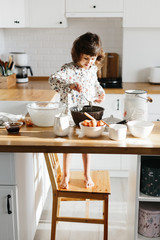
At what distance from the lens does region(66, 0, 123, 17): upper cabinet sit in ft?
12.9

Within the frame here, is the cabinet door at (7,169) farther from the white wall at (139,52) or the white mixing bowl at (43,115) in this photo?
the white wall at (139,52)

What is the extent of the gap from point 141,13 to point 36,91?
59.0 inches

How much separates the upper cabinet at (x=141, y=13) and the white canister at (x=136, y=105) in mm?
1959

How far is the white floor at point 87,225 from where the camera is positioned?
2.83 meters

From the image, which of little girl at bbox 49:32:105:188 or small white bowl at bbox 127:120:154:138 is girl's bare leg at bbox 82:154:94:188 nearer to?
little girl at bbox 49:32:105:188

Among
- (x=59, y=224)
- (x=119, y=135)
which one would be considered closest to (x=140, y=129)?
(x=119, y=135)

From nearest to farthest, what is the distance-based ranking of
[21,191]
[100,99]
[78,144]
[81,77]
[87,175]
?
[78,144] < [21,191] < [87,175] < [100,99] < [81,77]

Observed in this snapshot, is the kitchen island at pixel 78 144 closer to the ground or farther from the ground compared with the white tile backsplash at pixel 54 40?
closer to the ground

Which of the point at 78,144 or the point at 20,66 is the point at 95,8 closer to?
the point at 20,66

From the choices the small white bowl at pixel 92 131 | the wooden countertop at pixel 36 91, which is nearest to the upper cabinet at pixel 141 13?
the wooden countertop at pixel 36 91

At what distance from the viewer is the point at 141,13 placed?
13.0 ft

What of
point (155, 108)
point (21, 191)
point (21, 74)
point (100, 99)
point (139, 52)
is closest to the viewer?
point (21, 191)

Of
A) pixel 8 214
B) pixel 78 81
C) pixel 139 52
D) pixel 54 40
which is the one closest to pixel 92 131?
pixel 8 214

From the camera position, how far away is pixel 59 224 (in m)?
2.98
